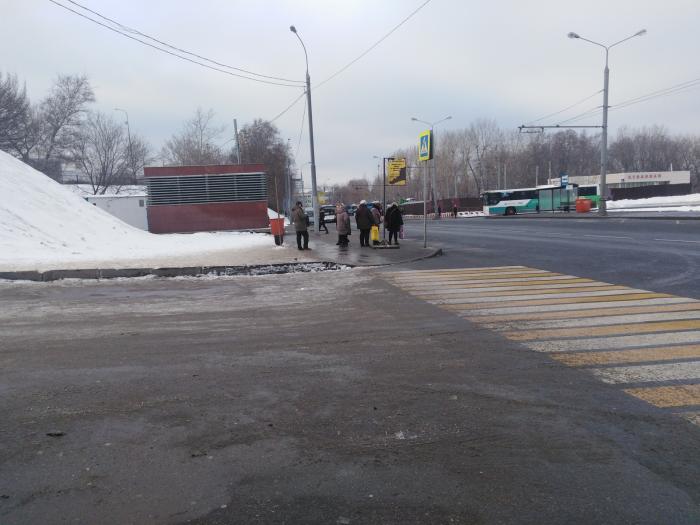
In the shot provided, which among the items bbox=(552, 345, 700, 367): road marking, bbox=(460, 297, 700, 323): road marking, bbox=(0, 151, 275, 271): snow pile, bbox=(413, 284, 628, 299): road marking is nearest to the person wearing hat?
bbox=(0, 151, 275, 271): snow pile

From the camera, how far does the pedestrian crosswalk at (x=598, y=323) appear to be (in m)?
4.89

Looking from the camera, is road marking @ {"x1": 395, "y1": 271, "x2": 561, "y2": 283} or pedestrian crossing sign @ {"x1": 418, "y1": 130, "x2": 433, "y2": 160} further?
pedestrian crossing sign @ {"x1": 418, "y1": 130, "x2": 433, "y2": 160}

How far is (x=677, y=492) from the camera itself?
300 cm

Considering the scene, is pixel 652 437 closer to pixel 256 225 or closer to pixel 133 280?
pixel 133 280

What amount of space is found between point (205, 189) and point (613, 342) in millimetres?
32775

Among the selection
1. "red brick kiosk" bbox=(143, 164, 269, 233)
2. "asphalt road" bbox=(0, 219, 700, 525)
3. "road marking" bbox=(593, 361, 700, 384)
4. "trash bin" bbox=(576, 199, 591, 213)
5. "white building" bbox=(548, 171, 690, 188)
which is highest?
"white building" bbox=(548, 171, 690, 188)

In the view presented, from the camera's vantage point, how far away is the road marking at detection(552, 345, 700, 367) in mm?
5473

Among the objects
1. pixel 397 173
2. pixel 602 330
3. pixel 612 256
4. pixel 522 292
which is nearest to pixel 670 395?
pixel 602 330

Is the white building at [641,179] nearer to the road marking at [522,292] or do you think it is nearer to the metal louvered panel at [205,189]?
the metal louvered panel at [205,189]

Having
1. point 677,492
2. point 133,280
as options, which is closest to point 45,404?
point 677,492

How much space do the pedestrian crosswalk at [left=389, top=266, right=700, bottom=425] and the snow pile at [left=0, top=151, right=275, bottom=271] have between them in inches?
323

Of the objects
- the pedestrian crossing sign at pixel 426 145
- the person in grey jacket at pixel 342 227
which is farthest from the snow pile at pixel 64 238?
the pedestrian crossing sign at pixel 426 145

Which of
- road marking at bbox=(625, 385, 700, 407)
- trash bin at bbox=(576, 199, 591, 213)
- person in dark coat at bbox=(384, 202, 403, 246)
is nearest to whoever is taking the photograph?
road marking at bbox=(625, 385, 700, 407)

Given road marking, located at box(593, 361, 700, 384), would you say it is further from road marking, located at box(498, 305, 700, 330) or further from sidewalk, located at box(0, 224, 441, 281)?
sidewalk, located at box(0, 224, 441, 281)
